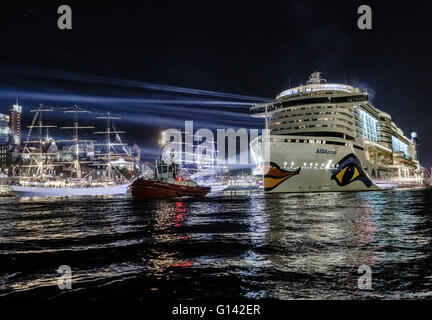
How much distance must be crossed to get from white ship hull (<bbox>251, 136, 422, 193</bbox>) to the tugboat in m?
12.5

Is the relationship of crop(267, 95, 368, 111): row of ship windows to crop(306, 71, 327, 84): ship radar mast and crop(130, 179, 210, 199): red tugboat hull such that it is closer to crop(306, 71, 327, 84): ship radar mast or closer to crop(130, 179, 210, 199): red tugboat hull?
crop(306, 71, 327, 84): ship radar mast

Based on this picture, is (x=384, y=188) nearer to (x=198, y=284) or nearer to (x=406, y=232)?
(x=406, y=232)

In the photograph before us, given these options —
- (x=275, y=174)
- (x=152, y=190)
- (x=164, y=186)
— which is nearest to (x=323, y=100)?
(x=275, y=174)

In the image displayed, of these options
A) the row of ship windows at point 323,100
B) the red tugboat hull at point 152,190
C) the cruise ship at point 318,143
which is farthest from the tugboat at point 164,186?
the row of ship windows at point 323,100

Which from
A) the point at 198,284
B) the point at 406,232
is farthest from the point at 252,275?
the point at 406,232

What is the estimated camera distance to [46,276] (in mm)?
6676

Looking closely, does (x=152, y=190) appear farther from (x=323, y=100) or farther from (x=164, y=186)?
(x=323, y=100)

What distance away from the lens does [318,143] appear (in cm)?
4169

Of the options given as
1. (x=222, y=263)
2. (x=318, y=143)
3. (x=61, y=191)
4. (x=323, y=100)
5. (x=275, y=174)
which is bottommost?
(x=61, y=191)

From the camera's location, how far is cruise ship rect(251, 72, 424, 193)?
40.5 meters

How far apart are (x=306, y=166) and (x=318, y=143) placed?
140 inches

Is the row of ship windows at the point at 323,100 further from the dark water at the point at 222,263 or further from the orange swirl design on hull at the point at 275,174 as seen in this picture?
the dark water at the point at 222,263

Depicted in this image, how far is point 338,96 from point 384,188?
22379 millimetres

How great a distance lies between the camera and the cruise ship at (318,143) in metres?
40.5
